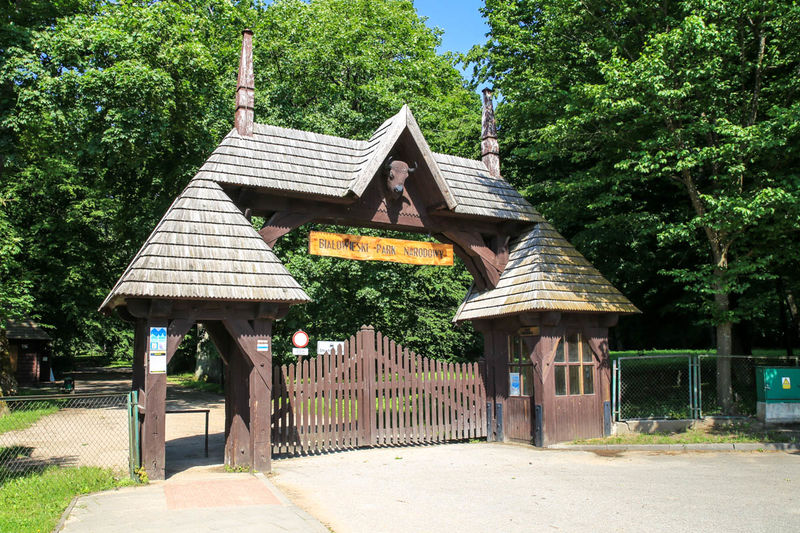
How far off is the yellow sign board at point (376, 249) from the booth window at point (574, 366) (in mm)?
2979

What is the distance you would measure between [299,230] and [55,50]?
9.31 metres

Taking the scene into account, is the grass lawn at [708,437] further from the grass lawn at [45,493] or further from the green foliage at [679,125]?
the grass lawn at [45,493]

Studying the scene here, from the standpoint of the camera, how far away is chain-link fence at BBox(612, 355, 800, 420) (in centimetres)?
1514

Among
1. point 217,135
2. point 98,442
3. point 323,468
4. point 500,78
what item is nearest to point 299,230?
point 217,135

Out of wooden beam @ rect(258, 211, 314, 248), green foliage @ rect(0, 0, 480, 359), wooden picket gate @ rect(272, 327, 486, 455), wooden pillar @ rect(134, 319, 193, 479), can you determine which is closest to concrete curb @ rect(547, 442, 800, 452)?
wooden picket gate @ rect(272, 327, 486, 455)

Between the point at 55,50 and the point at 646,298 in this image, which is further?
the point at 646,298

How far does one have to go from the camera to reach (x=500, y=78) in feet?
70.2

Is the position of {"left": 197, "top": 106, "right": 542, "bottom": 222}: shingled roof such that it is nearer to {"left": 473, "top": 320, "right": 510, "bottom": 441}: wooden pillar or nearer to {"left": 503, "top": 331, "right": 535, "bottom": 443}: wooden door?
{"left": 473, "top": 320, "right": 510, "bottom": 441}: wooden pillar

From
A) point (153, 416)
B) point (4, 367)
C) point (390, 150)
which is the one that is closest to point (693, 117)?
point (390, 150)

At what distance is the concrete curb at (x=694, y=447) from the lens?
12773 mm

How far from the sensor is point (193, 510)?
764cm

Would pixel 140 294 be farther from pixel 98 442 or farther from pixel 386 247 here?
pixel 98 442

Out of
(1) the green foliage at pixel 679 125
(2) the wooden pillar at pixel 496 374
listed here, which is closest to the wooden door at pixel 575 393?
(2) the wooden pillar at pixel 496 374

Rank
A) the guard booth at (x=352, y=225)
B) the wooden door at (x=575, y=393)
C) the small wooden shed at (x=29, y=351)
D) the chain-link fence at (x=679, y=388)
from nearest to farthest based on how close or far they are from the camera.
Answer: the guard booth at (x=352, y=225) < the wooden door at (x=575, y=393) < the chain-link fence at (x=679, y=388) < the small wooden shed at (x=29, y=351)
